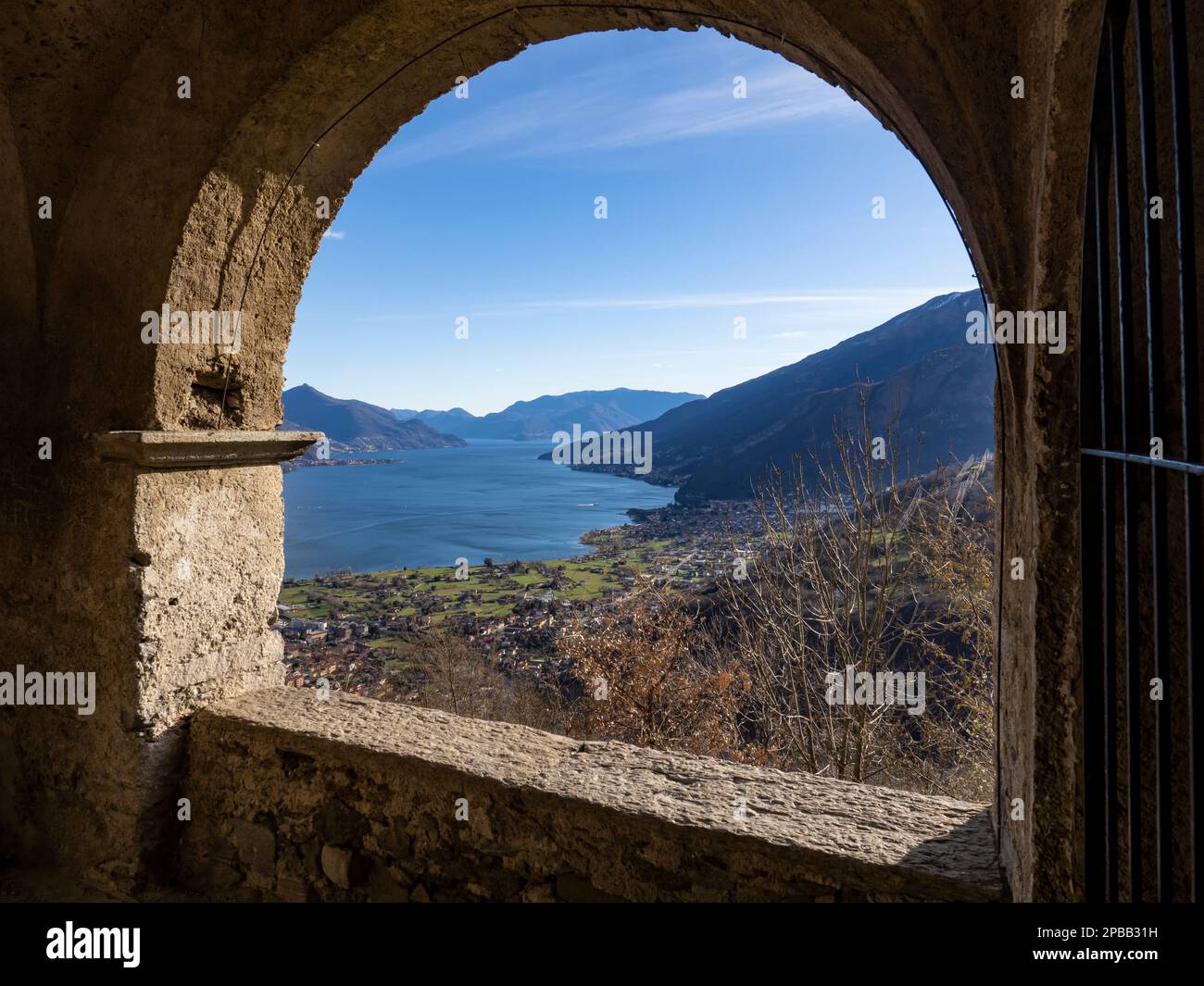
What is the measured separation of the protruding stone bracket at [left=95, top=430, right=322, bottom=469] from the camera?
103 inches

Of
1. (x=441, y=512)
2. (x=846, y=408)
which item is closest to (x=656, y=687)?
(x=846, y=408)

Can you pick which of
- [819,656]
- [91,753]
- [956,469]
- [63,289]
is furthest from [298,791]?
[956,469]

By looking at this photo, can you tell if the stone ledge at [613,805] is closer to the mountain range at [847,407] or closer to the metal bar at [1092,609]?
the metal bar at [1092,609]

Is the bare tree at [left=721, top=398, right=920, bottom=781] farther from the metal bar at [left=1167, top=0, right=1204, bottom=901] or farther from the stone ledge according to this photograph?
the metal bar at [left=1167, top=0, right=1204, bottom=901]

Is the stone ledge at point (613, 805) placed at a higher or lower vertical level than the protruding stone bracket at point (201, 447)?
lower

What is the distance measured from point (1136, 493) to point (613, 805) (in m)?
1.44

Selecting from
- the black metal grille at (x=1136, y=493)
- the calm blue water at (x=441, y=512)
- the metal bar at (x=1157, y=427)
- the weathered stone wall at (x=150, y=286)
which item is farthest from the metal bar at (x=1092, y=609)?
the calm blue water at (x=441, y=512)

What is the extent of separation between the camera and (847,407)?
1462 centimetres

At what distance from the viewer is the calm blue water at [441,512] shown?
2725 cm

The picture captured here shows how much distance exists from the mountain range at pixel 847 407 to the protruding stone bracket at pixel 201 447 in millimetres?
7566

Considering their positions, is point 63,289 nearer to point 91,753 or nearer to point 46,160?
point 46,160

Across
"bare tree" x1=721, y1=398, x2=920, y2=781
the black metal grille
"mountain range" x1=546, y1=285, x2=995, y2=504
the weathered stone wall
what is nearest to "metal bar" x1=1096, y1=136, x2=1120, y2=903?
the black metal grille

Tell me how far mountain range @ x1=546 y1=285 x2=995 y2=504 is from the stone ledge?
7573 mm
